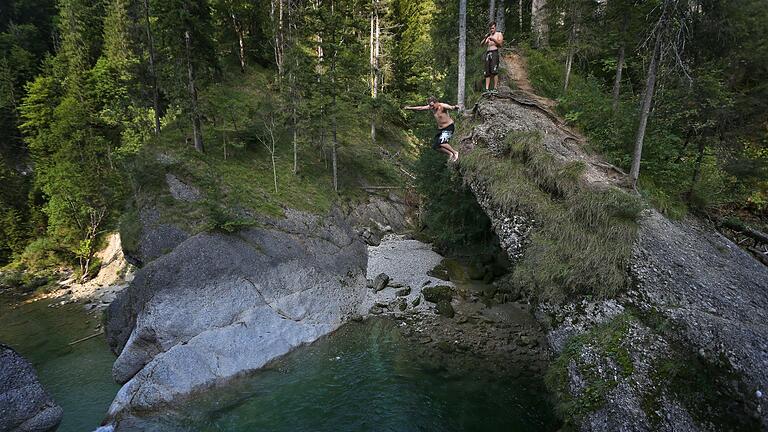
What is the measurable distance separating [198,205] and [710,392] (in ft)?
54.8

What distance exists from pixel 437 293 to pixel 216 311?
28.3 ft

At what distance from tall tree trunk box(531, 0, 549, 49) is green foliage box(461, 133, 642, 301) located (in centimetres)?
1053

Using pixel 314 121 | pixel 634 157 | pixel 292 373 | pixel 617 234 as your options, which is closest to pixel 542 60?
pixel 634 157

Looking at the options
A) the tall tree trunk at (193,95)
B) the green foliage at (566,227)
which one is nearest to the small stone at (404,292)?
the green foliage at (566,227)

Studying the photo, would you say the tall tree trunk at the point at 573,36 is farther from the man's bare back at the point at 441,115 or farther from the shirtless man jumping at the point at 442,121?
the man's bare back at the point at 441,115

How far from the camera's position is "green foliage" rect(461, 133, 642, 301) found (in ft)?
24.6

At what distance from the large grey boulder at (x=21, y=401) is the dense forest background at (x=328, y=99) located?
6.71 m

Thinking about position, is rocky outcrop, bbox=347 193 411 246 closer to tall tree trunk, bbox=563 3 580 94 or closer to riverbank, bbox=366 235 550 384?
riverbank, bbox=366 235 550 384

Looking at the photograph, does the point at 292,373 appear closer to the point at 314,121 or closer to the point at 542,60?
the point at 314,121

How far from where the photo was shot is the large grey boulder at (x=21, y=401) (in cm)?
851

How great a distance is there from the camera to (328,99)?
19781 millimetres

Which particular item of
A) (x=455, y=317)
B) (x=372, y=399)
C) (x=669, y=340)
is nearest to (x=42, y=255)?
(x=372, y=399)

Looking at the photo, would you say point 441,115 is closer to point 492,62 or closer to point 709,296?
point 492,62

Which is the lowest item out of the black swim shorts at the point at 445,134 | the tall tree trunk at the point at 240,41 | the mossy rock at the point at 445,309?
the mossy rock at the point at 445,309
